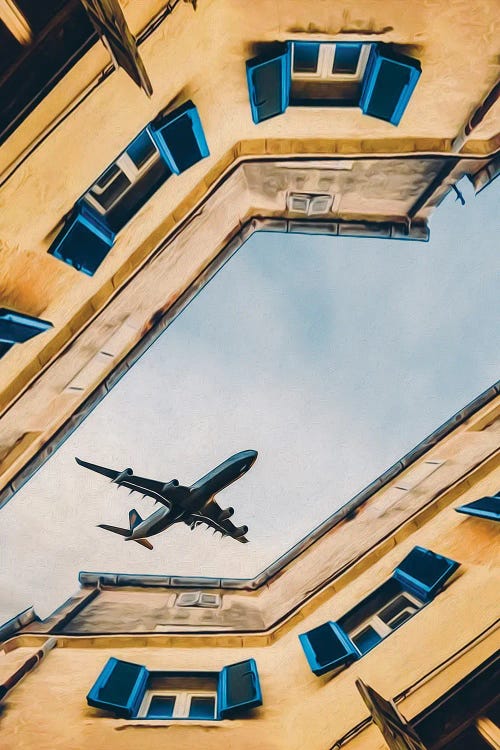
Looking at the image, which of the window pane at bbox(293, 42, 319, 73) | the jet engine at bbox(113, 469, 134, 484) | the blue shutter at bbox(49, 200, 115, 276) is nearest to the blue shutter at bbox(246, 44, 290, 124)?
the window pane at bbox(293, 42, 319, 73)

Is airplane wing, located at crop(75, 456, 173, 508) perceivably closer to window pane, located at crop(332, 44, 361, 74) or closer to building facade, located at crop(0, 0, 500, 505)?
building facade, located at crop(0, 0, 500, 505)

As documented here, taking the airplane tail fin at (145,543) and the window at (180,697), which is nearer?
the window at (180,697)

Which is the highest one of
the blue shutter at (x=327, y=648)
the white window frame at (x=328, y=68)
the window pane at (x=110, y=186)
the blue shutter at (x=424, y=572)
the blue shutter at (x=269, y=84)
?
the white window frame at (x=328, y=68)

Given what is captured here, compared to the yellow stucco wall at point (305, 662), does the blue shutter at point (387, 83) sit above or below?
above

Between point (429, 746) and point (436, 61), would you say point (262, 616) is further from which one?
point (436, 61)

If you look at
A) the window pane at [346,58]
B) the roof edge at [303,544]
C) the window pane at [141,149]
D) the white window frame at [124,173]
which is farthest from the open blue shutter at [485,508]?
the window pane at [141,149]

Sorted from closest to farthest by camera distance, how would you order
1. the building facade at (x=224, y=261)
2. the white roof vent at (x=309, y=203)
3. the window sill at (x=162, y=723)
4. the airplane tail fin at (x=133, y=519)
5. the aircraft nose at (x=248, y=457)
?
the building facade at (x=224, y=261)
the window sill at (x=162, y=723)
the white roof vent at (x=309, y=203)
the aircraft nose at (x=248, y=457)
the airplane tail fin at (x=133, y=519)

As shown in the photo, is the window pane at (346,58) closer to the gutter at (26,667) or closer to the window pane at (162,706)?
the window pane at (162,706)
